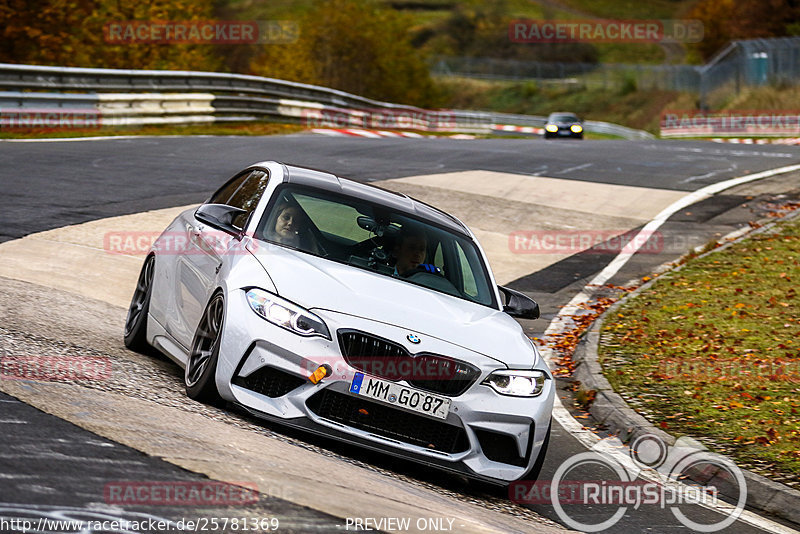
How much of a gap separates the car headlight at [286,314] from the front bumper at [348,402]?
0.13ft

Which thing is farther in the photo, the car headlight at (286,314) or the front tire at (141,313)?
the front tire at (141,313)

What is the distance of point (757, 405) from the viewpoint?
8.56 metres

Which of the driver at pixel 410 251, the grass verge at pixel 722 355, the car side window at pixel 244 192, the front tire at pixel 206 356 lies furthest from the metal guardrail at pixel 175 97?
the front tire at pixel 206 356

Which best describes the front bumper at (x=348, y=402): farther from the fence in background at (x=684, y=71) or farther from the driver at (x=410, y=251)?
the fence in background at (x=684, y=71)

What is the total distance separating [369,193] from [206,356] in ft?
6.31

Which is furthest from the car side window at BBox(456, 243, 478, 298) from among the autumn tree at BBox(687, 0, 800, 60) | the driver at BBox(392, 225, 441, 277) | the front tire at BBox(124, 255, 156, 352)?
the autumn tree at BBox(687, 0, 800, 60)

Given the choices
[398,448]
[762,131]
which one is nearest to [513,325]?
[398,448]

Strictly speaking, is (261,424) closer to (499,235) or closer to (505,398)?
(505,398)

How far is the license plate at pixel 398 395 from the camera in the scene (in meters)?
5.87

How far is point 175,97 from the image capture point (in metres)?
26.9

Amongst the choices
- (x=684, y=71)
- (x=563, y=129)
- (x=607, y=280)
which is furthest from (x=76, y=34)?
(x=684, y=71)

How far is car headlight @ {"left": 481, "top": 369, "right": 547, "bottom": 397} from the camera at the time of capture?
6.16 m

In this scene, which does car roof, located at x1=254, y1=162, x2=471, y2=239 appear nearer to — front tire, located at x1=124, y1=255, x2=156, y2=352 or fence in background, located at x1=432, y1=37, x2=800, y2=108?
front tire, located at x1=124, y1=255, x2=156, y2=352

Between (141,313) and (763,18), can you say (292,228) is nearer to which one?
(141,313)
